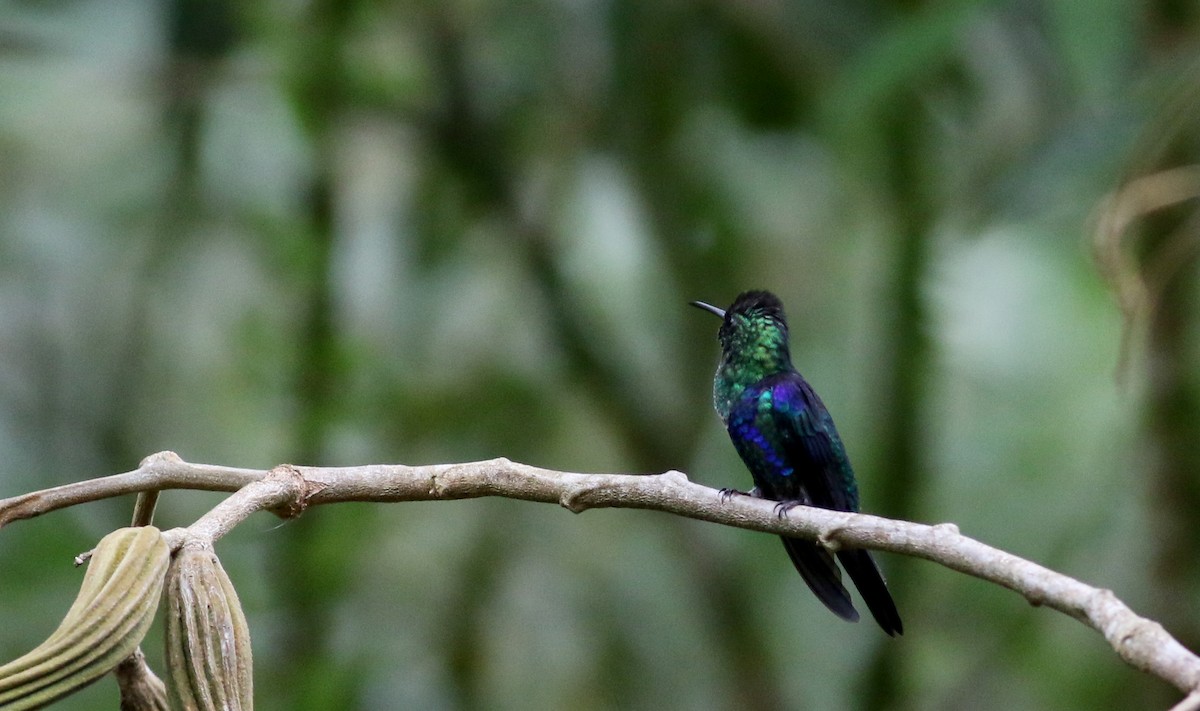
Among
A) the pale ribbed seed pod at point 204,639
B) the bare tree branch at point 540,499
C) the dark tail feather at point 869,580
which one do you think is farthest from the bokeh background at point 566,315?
the pale ribbed seed pod at point 204,639

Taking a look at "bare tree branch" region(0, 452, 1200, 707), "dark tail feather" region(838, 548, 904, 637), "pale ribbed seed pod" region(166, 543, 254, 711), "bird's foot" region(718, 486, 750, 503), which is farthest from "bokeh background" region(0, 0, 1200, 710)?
"pale ribbed seed pod" region(166, 543, 254, 711)

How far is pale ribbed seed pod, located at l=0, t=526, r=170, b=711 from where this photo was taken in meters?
0.73

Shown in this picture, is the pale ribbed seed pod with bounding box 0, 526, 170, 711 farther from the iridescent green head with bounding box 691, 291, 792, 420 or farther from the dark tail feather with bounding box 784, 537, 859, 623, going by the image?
the iridescent green head with bounding box 691, 291, 792, 420

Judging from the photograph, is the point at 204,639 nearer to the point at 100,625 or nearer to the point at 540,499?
the point at 100,625

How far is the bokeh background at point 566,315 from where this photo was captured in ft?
11.3

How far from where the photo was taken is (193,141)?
3.76m

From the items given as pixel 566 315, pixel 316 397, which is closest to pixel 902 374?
pixel 566 315

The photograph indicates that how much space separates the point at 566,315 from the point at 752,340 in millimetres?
1508

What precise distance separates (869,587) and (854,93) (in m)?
1.67

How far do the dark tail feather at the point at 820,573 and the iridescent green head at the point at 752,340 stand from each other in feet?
2.00

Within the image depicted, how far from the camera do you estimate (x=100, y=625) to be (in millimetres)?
777

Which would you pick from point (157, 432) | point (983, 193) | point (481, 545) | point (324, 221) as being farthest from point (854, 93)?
point (157, 432)

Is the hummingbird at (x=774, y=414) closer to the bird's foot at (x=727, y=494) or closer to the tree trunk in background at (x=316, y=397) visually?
the bird's foot at (x=727, y=494)

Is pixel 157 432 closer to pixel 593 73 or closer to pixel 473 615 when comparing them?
pixel 473 615
